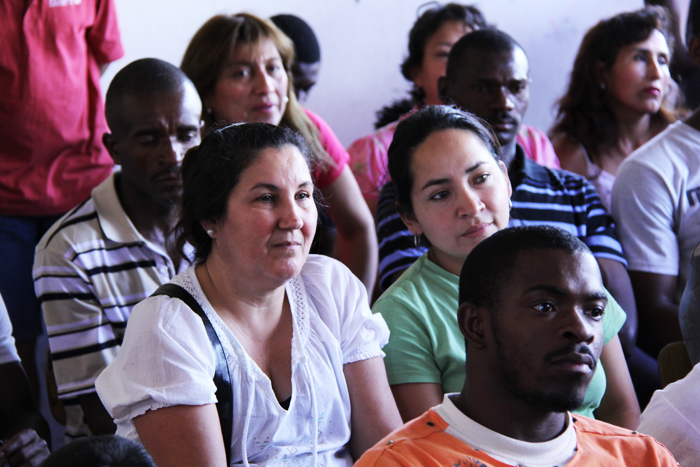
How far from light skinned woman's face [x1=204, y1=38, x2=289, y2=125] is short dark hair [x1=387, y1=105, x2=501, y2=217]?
650 mm

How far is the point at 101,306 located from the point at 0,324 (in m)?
0.21

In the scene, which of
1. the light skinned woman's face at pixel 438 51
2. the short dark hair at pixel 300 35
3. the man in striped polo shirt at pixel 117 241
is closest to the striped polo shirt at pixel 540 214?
the man in striped polo shirt at pixel 117 241

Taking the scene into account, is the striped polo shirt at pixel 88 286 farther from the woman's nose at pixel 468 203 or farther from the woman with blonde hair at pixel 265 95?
the woman's nose at pixel 468 203

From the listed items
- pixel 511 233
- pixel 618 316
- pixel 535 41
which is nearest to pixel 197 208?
pixel 511 233

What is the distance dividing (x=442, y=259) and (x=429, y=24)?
1.45m

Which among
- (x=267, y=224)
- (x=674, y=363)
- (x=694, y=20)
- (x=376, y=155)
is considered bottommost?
→ (x=674, y=363)

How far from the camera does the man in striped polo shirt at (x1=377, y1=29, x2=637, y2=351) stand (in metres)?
1.90

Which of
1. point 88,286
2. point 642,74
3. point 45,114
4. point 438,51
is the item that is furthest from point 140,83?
point 642,74

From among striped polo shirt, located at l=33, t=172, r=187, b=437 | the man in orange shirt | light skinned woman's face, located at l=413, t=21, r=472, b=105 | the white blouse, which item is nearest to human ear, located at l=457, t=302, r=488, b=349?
the man in orange shirt

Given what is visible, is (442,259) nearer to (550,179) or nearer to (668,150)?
(550,179)

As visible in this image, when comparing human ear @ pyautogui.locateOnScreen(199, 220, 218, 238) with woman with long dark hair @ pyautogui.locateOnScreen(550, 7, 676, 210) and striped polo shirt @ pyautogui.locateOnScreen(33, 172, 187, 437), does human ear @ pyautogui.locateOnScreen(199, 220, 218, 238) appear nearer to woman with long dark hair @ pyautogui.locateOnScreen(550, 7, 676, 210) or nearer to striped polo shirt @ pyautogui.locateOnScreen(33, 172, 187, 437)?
striped polo shirt @ pyautogui.locateOnScreen(33, 172, 187, 437)

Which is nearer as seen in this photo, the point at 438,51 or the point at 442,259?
the point at 442,259

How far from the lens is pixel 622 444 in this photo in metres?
1.04

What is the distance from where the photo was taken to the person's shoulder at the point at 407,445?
36.9 inches
